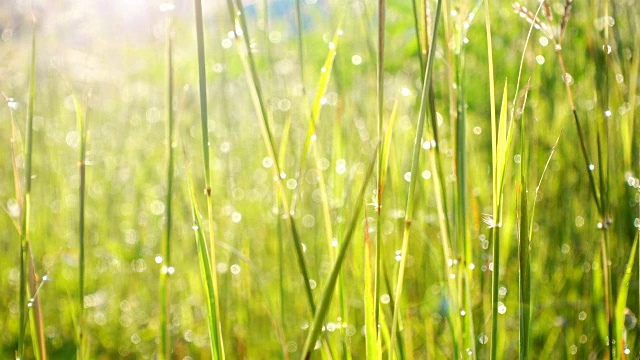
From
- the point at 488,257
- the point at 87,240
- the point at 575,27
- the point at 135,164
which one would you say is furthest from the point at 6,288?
the point at 575,27

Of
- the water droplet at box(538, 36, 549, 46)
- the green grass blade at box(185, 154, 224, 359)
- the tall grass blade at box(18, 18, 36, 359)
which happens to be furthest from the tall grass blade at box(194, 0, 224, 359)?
the water droplet at box(538, 36, 549, 46)

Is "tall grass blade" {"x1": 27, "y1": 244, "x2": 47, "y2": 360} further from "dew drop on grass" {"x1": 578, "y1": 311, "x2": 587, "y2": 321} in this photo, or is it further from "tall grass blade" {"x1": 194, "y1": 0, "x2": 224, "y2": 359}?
"dew drop on grass" {"x1": 578, "y1": 311, "x2": 587, "y2": 321}

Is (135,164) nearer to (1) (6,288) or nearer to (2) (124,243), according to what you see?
(2) (124,243)

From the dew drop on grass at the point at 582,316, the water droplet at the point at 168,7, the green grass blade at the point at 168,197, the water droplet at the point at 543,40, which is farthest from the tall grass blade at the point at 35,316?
the water droplet at the point at 543,40

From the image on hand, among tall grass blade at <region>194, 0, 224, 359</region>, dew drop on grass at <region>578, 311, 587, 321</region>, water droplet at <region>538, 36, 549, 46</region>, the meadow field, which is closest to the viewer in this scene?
tall grass blade at <region>194, 0, 224, 359</region>

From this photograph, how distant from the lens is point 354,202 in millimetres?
776

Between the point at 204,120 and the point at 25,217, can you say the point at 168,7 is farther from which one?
the point at 25,217

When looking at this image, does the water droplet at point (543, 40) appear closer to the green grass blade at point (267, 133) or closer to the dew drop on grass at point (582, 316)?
the dew drop on grass at point (582, 316)

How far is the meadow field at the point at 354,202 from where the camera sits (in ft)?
1.48

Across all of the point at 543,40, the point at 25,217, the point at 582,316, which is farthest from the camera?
the point at 543,40

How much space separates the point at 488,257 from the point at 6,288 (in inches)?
33.3

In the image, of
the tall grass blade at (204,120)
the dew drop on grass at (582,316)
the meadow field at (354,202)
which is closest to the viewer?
the tall grass blade at (204,120)

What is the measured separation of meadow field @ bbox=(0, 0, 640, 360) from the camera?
45 cm

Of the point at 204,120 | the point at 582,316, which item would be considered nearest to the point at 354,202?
the point at 582,316
